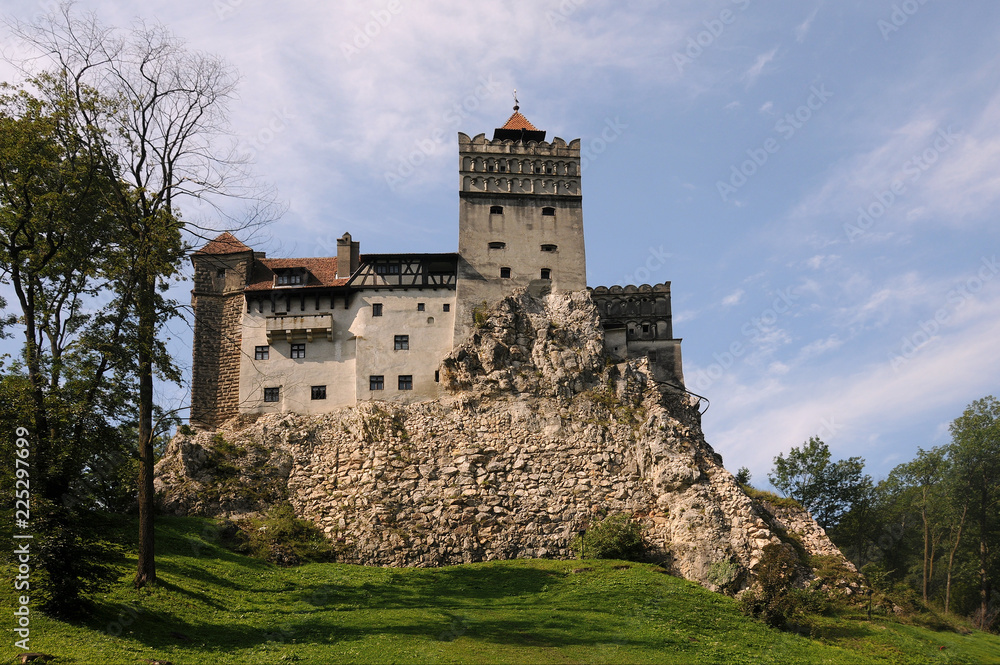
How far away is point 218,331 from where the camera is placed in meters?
49.5

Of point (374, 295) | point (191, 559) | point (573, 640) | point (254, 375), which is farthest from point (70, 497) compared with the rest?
point (374, 295)

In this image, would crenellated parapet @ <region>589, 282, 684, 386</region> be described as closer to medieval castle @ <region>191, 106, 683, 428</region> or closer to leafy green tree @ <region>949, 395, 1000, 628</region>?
medieval castle @ <region>191, 106, 683, 428</region>

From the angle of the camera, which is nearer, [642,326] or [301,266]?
[301,266]

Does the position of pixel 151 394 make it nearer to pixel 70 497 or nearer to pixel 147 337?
pixel 147 337

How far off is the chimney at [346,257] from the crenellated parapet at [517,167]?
808 centimetres

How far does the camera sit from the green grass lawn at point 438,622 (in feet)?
80.0

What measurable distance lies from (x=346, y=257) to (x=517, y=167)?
41.3 feet

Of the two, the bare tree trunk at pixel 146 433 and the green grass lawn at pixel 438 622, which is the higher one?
the bare tree trunk at pixel 146 433

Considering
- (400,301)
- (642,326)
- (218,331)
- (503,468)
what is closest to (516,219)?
(400,301)

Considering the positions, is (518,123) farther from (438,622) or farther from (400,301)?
(438,622)

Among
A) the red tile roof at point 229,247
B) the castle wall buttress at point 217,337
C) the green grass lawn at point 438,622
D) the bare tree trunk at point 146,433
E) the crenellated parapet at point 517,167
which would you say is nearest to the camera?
the green grass lawn at point 438,622

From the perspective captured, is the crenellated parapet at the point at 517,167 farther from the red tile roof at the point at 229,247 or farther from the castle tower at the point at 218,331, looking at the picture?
the castle tower at the point at 218,331

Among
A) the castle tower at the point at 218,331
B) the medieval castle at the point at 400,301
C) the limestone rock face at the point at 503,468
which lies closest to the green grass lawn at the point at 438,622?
the limestone rock face at the point at 503,468

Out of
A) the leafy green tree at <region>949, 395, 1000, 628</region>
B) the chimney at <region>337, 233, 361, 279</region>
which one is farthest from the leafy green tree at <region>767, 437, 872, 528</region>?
the chimney at <region>337, 233, 361, 279</region>
